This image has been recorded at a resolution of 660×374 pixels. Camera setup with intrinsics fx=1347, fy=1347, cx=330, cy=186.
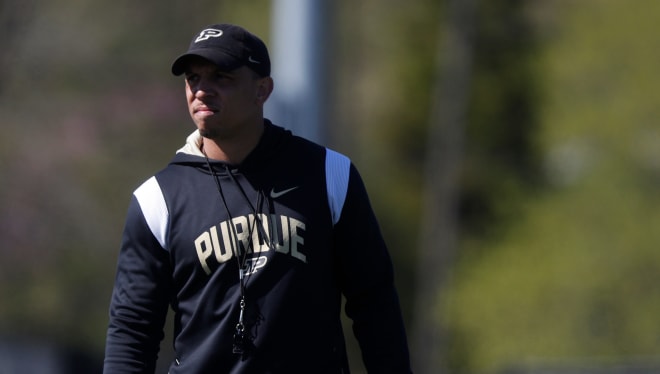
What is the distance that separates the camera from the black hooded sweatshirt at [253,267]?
13.6ft

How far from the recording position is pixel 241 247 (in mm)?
4145

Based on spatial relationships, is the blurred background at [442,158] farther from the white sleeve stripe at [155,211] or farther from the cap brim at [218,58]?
the cap brim at [218,58]

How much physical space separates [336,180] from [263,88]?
0.38 m

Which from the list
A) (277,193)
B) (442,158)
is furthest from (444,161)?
(277,193)

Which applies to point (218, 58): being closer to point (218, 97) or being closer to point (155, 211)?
point (218, 97)

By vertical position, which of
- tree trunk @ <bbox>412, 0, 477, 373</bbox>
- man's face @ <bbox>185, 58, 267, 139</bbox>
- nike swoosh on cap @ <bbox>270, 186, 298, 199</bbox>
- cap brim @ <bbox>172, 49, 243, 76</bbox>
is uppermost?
cap brim @ <bbox>172, 49, 243, 76</bbox>

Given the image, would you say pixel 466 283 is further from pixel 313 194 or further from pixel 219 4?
pixel 313 194

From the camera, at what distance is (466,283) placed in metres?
24.4

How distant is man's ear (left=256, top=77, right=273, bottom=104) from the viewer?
4.29 metres

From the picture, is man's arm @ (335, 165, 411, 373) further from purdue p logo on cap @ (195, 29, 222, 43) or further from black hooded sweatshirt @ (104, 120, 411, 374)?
purdue p logo on cap @ (195, 29, 222, 43)

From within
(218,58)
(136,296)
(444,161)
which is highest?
(218,58)

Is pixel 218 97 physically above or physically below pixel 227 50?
below

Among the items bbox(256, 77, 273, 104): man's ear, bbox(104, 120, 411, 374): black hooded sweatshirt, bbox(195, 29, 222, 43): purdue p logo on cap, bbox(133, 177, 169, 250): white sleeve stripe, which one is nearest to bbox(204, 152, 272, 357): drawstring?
bbox(104, 120, 411, 374): black hooded sweatshirt

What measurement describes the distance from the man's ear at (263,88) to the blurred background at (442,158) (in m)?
9.24
